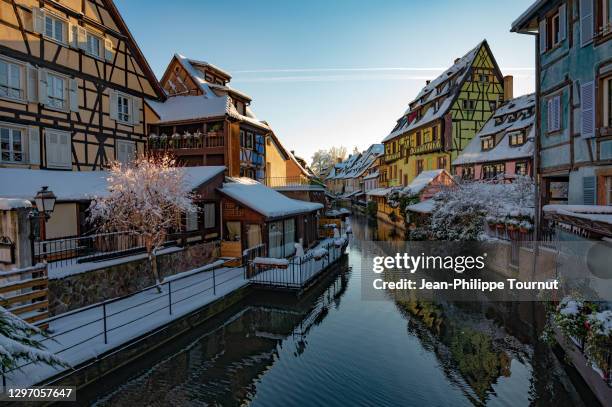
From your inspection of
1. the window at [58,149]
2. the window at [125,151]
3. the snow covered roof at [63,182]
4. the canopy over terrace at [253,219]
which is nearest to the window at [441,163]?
the canopy over terrace at [253,219]

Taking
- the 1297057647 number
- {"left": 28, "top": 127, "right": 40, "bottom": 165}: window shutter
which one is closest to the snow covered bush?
the 1297057647 number

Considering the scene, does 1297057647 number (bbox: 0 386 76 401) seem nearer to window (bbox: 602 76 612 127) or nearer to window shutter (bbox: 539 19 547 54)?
window (bbox: 602 76 612 127)

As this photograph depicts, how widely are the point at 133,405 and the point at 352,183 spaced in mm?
72407

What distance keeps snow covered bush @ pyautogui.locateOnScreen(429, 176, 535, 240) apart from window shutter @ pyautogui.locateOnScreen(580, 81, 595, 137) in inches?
171

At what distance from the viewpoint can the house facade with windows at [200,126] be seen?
21.3 m

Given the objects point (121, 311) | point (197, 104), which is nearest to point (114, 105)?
point (197, 104)

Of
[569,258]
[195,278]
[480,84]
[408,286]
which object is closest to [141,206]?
[195,278]

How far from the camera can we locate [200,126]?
22344 millimetres

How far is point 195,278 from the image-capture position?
15.0m

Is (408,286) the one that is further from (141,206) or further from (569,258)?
(141,206)

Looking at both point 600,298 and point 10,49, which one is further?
point 10,49

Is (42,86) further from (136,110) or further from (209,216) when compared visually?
(209,216)

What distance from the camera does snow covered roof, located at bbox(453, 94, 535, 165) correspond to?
2680cm

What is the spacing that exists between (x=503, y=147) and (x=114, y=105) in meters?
29.5
